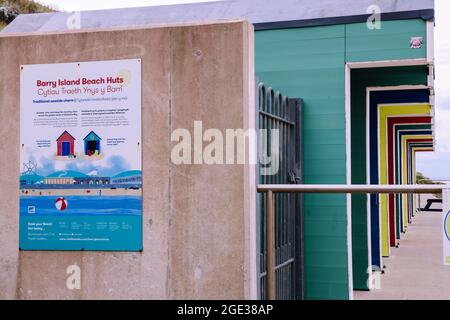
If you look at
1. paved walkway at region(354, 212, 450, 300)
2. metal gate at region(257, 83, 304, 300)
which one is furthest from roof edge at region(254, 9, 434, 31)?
paved walkway at region(354, 212, 450, 300)

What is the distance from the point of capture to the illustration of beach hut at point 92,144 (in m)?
4.40

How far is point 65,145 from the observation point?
4.47 meters

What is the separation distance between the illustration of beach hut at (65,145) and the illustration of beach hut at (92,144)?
0.09 metres

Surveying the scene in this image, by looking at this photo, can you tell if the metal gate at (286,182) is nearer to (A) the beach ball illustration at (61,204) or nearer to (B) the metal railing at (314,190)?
(B) the metal railing at (314,190)

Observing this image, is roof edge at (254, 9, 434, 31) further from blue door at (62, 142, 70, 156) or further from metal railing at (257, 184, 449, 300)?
blue door at (62, 142, 70, 156)

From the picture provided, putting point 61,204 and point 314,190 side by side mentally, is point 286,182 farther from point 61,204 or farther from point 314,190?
point 61,204

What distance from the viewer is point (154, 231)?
171 inches

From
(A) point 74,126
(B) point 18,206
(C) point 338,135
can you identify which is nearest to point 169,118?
(A) point 74,126

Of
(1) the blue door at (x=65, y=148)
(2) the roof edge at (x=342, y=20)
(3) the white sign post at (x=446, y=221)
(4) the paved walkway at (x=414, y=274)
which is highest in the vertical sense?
(2) the roof edge at (x=342, y=20)

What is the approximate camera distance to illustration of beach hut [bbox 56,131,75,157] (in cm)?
445

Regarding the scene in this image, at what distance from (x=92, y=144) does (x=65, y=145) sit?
196 mm

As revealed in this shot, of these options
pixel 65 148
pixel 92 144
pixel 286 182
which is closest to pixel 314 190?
pixel 92 144

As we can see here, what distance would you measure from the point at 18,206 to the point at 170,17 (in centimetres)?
411

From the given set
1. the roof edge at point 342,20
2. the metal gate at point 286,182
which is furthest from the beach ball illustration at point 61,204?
the roof edge at point 342,20
